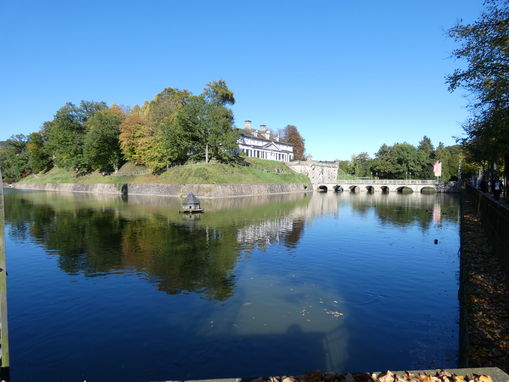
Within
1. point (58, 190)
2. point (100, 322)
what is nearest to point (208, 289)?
point (100, 322)

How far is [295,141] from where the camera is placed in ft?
486

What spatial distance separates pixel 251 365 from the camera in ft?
33.8

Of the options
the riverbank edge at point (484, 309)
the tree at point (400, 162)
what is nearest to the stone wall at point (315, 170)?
the tree at point (400, 162)

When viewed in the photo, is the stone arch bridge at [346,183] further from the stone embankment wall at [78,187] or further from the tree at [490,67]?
the tree at [490,67]

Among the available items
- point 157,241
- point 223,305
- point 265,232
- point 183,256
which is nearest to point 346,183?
point 265,232

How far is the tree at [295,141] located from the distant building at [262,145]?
8878mm

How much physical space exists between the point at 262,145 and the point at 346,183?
105 ft

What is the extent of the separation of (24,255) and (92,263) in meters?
6.06

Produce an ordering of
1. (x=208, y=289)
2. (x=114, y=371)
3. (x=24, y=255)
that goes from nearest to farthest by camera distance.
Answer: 1. (x=114, y=371)
2. (x=208, y=289)
3. (x=24, y=255)

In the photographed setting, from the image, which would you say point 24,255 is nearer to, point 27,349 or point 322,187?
point 27,349

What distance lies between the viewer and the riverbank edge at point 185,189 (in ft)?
230

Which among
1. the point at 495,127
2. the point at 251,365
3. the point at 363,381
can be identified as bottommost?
the point at 251,365

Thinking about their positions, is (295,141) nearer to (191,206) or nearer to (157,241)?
(191,206)

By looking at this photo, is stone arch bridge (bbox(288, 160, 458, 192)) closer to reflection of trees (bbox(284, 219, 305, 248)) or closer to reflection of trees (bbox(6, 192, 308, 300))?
reflection of trees (bbox(6, 192, 308, 300))
